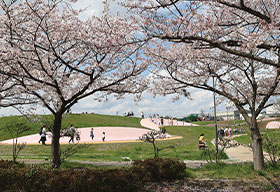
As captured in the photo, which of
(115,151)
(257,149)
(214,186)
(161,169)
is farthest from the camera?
(115,151)

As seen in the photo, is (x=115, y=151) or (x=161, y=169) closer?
(x=161, y=169)

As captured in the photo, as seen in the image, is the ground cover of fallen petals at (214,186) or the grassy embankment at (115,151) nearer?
the ground cover of fallen petals at (214,186)

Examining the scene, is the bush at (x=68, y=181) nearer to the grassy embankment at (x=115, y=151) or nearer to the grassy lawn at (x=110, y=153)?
the grassy embankment at (x=115, y=151)

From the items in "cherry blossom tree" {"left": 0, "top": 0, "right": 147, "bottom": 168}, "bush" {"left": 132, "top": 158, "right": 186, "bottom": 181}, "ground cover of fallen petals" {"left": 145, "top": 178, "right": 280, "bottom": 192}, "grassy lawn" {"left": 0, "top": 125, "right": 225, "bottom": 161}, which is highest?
"cherry blossom tree" {"left": 0, "top": 0, "right": 147, "bottom": 168}

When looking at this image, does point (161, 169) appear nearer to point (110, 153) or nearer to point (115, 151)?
point (110, 153)

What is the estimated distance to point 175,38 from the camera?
6344mm

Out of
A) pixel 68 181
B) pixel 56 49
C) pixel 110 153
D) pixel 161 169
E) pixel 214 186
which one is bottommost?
pixel 110 153

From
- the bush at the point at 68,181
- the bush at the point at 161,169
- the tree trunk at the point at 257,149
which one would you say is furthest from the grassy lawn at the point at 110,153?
the bush at the point at 68,181

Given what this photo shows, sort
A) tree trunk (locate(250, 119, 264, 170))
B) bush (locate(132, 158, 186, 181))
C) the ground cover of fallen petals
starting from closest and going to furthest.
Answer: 1. the ground cover of fallen petals
2. bush (locate(132, 158, 186, 181))
3. tree trunk (locate(250, 119, 264, 170))

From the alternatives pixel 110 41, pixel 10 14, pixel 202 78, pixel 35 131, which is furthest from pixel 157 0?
pixel 35 131

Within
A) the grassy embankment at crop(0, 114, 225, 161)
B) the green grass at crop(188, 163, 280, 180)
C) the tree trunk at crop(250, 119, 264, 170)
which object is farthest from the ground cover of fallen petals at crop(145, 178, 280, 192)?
the grassy embankment at crop(0, 114, 225, 161)

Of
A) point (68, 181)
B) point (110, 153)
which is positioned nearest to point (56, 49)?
point (68, 181)

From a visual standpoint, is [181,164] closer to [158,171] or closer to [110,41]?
[158,171]

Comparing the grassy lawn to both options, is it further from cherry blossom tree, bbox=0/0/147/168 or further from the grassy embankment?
cherry blossom tree, bbox=0/0/147/168
